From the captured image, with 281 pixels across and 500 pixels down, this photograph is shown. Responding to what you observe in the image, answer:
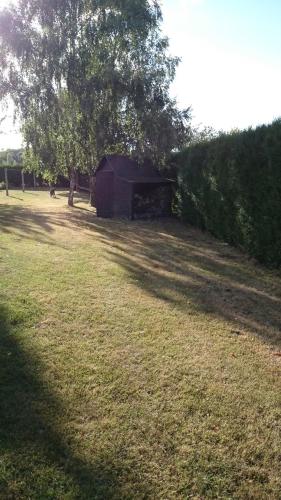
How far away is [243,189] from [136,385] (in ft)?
27.7

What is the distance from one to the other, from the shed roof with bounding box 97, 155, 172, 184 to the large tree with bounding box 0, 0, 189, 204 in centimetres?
133

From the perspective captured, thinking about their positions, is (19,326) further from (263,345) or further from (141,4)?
(141,4)

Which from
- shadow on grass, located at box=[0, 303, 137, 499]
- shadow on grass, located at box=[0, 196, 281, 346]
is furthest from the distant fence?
shadow on grass, located at box=[0, 303, 137, 499]

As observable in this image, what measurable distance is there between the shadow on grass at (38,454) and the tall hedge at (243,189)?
760cm

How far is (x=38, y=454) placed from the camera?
8.95 feet

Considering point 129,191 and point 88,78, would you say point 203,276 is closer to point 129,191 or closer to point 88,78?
point 129,191

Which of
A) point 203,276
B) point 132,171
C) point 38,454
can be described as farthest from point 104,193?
point 38,454

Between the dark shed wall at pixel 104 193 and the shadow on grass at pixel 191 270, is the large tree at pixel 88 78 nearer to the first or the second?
the dark shed wall at pixel 104 193

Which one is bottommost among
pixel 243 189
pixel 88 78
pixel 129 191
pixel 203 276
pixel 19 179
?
pixel 203 276

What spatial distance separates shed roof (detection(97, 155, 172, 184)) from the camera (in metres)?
17.1

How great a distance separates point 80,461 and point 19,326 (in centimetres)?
246

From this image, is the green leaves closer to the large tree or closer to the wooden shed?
the large tree

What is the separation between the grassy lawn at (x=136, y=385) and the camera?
2.63 metres

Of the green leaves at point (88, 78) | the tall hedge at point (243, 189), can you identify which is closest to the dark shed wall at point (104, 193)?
the green leaves at point (88, 78)
